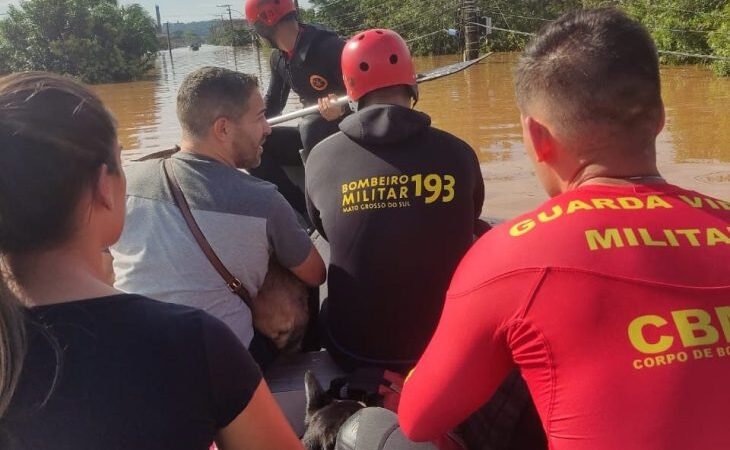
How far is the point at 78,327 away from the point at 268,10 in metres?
4.86

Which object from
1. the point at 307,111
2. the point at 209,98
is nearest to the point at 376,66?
the point at 209,98

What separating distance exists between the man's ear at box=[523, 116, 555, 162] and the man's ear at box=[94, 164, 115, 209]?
954mm

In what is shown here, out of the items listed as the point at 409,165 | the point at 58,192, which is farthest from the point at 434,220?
the point at 58,192

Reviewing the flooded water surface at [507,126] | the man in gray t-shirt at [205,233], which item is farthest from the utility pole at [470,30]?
the man in gray t-shirt at [205,233]

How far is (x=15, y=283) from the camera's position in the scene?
49.1 inches

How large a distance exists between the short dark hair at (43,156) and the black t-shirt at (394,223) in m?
1.39

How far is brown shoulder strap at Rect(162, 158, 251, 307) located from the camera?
2477mm

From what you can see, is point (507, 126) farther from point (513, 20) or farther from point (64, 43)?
point (64, 43)

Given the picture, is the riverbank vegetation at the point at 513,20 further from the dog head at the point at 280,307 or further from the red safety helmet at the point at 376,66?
the dog head at the point at 280,307

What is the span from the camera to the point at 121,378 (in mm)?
1211

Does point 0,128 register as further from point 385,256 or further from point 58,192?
point 385,256

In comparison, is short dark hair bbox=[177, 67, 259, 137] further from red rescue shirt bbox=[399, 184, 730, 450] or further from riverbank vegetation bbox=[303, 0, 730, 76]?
riverbank vegetation bbox=[303, 0, 730, 76]

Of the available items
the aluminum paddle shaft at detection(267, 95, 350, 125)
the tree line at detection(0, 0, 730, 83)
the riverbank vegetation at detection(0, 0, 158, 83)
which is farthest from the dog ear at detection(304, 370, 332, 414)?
the riverbank vegetation at detection(0, 0, 158, 83)

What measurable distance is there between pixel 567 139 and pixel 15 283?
3.90 ft
